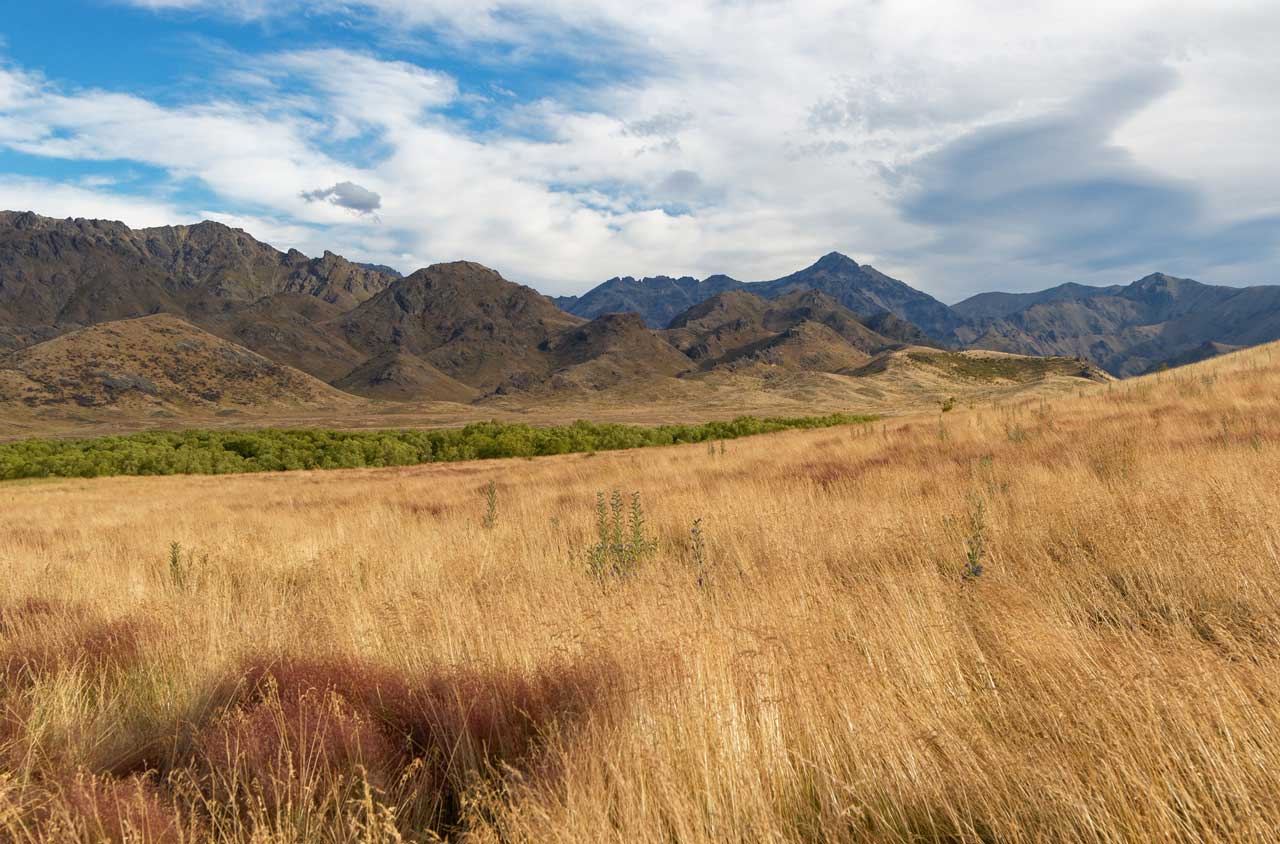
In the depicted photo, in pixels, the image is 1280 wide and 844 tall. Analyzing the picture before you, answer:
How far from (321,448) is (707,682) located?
51.3 meters

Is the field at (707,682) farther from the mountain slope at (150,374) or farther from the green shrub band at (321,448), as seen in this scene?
the mountain slope at (150,374)

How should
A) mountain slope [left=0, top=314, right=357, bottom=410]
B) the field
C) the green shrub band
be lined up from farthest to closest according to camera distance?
mountain slope [left=0, top=314, right=357, bottom=410] → the green shrub band → the field

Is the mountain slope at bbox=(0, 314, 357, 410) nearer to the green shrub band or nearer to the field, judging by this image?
the green shrub band

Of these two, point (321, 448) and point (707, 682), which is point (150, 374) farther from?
point (707, 682)

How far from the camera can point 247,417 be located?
129 m

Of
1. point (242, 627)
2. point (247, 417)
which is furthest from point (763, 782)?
point (247, 417)

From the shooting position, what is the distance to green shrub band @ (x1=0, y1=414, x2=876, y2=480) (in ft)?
137

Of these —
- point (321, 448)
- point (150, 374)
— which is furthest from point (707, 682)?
point (150, 374)

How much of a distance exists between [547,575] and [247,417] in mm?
143418

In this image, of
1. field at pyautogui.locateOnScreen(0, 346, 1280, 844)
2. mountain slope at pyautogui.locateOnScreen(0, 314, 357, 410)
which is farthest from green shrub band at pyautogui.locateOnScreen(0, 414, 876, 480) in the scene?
mountain slope at pyautogui.locateOnScreen(0, 314, 357, 410)

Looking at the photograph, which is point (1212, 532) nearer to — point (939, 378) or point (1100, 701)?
point (1100, 701)

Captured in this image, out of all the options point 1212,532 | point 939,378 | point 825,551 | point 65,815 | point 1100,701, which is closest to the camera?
point 65,815

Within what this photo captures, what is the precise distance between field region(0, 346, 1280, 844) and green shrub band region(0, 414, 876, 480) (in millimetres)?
37580

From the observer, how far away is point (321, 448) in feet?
160
